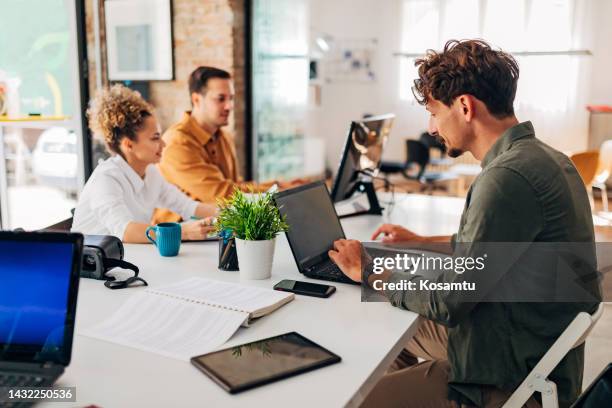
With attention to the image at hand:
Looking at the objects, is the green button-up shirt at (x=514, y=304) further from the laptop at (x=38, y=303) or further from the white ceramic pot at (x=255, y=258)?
the laptop at (x=38, y=303)

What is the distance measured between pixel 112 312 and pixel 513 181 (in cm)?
97

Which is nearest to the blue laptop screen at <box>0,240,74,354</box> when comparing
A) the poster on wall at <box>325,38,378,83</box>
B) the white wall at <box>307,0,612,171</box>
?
the white wall at <box>307,0,612,171</box>

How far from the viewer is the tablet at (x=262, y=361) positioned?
1.10 meters

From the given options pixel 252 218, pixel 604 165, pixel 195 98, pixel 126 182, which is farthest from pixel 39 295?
pixel 604 165

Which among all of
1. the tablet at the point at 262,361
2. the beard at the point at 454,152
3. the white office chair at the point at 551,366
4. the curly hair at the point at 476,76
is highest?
the curly hair at the point at 476,76

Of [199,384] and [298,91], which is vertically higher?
[298,91]

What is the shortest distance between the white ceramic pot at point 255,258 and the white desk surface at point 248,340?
29mm

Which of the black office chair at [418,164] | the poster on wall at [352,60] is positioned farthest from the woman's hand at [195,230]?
the poster on wall at [352,60]

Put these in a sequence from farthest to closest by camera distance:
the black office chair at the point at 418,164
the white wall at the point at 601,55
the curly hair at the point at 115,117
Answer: the white wall at the point at 601,55
the black office chair at the point at 418,164
the curly hair at the point at 115,117

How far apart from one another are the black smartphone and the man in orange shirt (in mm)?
1288

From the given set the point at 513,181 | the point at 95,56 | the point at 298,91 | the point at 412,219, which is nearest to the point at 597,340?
the point at 412,219

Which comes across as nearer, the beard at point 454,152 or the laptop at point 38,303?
the laptop at point 38,303

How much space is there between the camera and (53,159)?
4648 mm

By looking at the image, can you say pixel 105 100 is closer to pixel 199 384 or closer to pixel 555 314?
pixel 199 384
